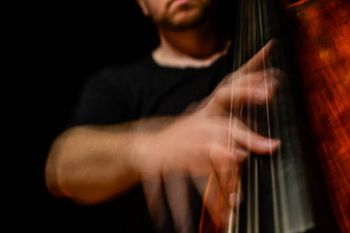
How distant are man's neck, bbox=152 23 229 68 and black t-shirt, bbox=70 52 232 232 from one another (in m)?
0.04

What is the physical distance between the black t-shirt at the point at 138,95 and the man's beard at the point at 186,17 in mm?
121

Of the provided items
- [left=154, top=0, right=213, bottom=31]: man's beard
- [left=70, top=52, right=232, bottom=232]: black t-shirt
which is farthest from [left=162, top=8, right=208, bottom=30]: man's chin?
[left=70, top=52, right=232, bottom=232]: black t-shirt

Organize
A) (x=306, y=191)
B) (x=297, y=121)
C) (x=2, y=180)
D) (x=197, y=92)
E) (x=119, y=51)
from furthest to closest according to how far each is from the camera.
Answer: (x=119, y=51)
(x=2, y=180)
(x=197, y=92)
(x=297, y=121)
(x=306, y=191)

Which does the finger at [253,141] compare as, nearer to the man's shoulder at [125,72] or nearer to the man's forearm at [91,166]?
the man's forearm at [91,166]

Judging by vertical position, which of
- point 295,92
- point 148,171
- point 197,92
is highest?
point 295,92

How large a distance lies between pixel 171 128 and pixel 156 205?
0.30 m

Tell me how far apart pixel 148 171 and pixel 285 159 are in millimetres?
294

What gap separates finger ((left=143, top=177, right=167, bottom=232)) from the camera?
0.72 m

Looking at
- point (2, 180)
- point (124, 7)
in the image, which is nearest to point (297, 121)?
point (2, 180)

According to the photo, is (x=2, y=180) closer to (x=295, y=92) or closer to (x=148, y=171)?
(x=148, y=171)

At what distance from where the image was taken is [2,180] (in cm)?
117

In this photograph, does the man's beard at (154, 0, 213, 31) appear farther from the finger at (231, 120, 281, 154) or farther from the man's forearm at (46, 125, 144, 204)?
the finger at (231, 120, 281, 154)

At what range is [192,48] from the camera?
→ 1088 mm

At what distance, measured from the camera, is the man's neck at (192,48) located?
107cm
